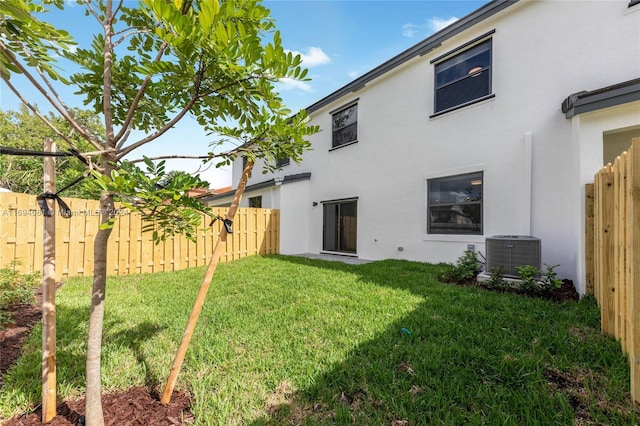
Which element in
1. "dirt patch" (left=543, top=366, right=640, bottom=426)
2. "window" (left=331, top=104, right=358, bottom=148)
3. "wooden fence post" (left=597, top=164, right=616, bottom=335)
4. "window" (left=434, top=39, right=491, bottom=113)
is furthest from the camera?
"window" (left=331, top=104, right=358, bottom=148)

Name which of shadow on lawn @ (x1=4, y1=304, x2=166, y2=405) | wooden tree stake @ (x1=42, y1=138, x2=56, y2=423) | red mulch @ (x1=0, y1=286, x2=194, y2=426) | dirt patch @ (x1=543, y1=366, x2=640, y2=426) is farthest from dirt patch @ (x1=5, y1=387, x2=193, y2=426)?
dirt patch @ (x1=543, y1=366, x2=640, y2=426)

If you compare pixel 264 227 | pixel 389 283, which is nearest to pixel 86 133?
pixel 389 283

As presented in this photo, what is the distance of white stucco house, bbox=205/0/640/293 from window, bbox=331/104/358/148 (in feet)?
0.17

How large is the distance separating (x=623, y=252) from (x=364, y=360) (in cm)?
240

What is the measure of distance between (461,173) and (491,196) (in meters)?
0.92

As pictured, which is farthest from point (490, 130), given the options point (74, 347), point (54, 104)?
point (74, 347)

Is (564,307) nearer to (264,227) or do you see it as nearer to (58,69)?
(58,69)

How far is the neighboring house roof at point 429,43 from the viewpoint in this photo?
6.54 metres

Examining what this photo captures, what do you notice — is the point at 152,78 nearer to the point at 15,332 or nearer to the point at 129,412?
the point at 129,412

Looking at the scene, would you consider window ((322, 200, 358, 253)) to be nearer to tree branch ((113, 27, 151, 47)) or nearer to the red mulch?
the red mulch

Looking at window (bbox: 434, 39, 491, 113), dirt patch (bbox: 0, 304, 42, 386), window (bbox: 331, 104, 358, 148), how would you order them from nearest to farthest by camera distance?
1. dirt patch (bbox: 0, 304, 42, 386)
2. window (bbox: 434, 39, 491, 113)
3. window (bbox: 331, 104, 358, 148)

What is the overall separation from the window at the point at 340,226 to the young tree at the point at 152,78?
332 inches

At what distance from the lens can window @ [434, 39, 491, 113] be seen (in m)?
6.89

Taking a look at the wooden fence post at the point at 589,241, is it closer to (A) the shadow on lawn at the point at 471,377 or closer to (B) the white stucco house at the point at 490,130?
(B) the white stucco house at the point at 490,130
